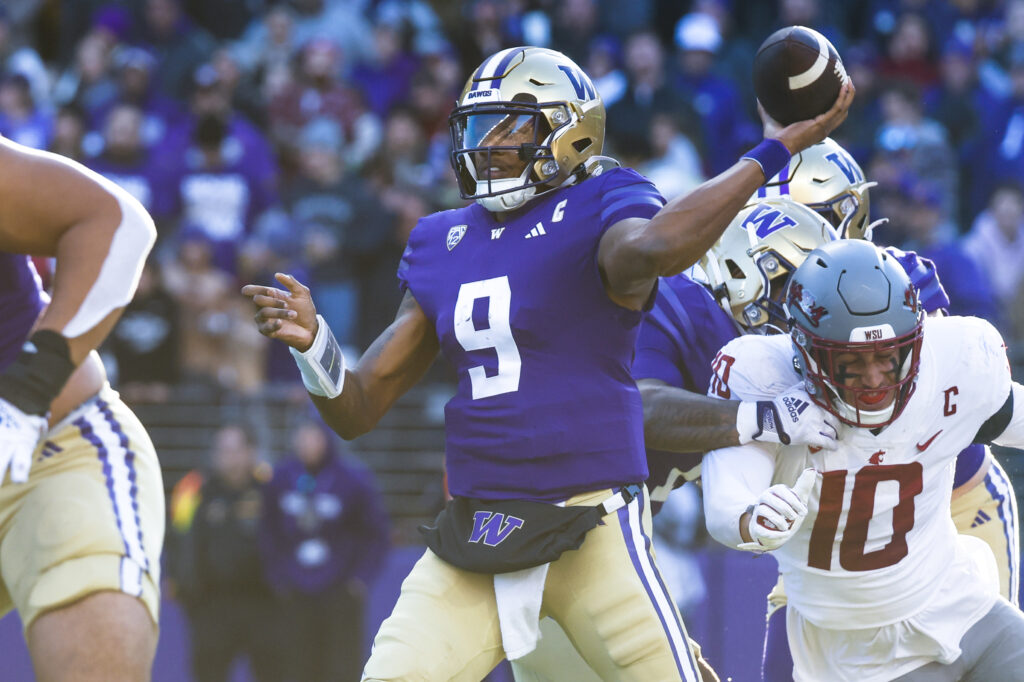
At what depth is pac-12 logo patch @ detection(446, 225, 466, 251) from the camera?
4.04 meters

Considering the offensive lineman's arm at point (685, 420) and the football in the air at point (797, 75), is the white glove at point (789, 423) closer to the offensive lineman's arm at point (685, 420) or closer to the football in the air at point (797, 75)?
the offensive lineman's arm at point (685, 420)

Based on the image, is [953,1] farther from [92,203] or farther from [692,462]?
[92,203]

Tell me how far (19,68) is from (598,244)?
324 inches

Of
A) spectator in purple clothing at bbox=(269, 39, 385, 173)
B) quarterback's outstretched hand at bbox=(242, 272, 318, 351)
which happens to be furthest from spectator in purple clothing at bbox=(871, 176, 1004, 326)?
quarterback's outstretched hand at bbox=(242, 272, 318, 351)

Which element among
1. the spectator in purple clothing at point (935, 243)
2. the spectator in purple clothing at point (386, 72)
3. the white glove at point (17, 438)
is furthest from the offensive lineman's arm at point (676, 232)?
the spectator in purple clothing at point (386, 72)

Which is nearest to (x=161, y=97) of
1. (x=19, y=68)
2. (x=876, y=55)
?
(x=19, y=68)

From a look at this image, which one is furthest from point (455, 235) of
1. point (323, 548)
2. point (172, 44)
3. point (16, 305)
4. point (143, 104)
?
point (172, 44)

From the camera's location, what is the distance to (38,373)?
323 cm

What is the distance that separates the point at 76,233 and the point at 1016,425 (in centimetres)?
239

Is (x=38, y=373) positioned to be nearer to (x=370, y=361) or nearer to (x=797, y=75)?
(x=370, y=361)

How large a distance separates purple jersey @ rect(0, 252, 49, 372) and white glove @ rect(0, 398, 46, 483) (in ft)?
1.56

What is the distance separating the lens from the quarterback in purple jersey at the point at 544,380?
3613 millimetres

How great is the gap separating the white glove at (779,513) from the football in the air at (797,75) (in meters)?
0.94

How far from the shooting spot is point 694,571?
8.20 meters
